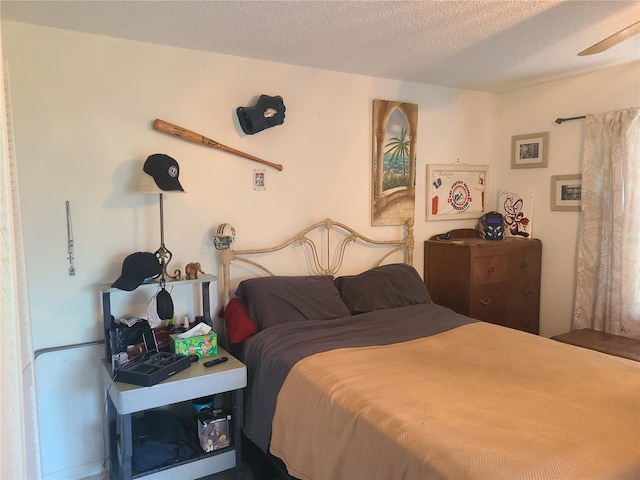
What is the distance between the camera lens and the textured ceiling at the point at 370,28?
2.11 m

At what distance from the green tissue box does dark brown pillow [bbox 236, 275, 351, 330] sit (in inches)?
11.8

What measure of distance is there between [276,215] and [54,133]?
4.38 feet

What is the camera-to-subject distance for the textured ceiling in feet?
6.92

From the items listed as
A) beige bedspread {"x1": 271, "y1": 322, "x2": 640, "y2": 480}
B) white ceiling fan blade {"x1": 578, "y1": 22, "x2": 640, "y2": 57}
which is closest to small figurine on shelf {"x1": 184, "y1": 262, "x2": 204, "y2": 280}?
beige bedspread {"x1": 271, "y1": 322, "x2": 640, "y2": 480}

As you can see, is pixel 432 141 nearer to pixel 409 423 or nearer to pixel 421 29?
pixel 421 29

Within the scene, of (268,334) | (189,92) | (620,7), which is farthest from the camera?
(189,92)

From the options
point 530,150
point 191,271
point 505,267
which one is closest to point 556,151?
point 530,150

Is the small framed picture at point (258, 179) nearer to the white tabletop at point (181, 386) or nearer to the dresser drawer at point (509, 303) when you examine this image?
the white tabletop at point (181, 386)

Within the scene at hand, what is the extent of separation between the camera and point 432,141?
146 inches

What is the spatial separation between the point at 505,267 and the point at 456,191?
0.75 metres

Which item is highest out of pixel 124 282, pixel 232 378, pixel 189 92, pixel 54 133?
pixel 189 92

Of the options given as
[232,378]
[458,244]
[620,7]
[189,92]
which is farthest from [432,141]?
[232,378]

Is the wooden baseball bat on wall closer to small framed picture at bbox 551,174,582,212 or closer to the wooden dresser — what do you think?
the wooden dresser

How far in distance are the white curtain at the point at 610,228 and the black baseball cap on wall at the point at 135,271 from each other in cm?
306
